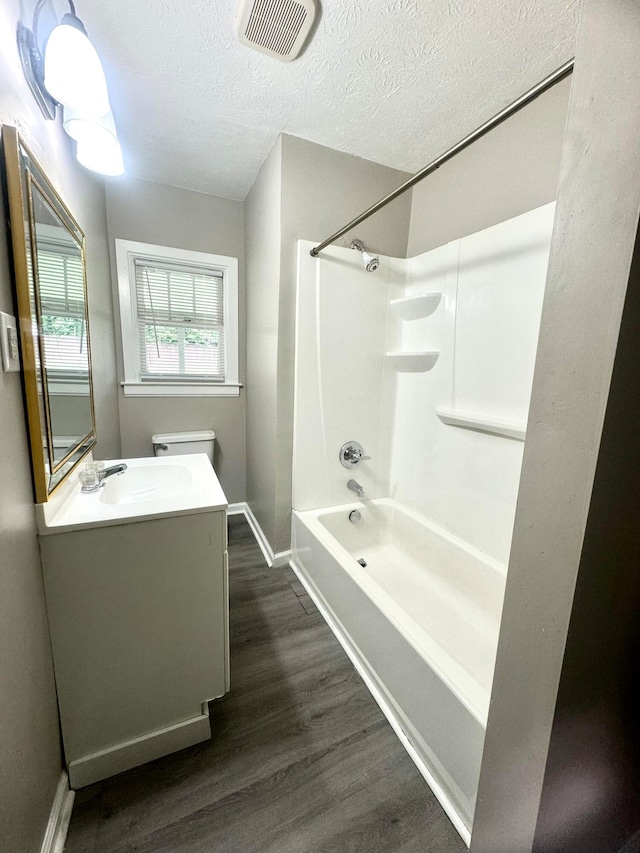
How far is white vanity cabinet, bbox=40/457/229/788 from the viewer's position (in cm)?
98

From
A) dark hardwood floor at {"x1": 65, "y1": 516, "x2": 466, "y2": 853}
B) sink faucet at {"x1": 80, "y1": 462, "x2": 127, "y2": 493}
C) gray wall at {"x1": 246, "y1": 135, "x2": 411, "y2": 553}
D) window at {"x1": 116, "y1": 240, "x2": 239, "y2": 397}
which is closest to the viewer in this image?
dark hardwood floor at {"x1": 65, "y1": 516, "x2": 466, "y2": 853}

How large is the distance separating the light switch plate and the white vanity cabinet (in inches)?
18.1

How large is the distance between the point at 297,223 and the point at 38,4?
116 centimetres

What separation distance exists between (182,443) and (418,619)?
199 centimetres

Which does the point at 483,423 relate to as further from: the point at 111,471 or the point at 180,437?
the point at 180,437

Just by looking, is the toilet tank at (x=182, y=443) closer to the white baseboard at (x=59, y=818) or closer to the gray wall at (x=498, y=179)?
the white baseboard at (x=59, y=818)

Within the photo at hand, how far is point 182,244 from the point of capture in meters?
2.45

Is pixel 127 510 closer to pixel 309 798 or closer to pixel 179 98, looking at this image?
pixel 309 798

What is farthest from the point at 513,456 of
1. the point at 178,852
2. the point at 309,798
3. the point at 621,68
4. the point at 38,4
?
the point at 38,4

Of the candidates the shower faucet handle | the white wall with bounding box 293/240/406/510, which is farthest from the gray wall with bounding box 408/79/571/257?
the shower faucet handle

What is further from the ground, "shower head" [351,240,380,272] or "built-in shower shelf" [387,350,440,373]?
"shower head" [351,240,380,272]

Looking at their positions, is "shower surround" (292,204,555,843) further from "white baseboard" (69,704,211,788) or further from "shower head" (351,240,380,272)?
"white baseboard" (69,704,211,788)

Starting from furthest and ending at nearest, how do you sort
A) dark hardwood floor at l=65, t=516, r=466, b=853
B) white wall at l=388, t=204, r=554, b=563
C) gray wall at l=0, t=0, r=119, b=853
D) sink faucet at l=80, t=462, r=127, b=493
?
white wall at l=388, t=204, r=554, b=563, sink faucet at l=80, t=462, r=127, b=493, dark hardwood floor at l=65, t=516, r=466, b=853, gray wall at l=0, t=0, r=119, b=853

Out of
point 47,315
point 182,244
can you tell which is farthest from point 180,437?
point 47,315
